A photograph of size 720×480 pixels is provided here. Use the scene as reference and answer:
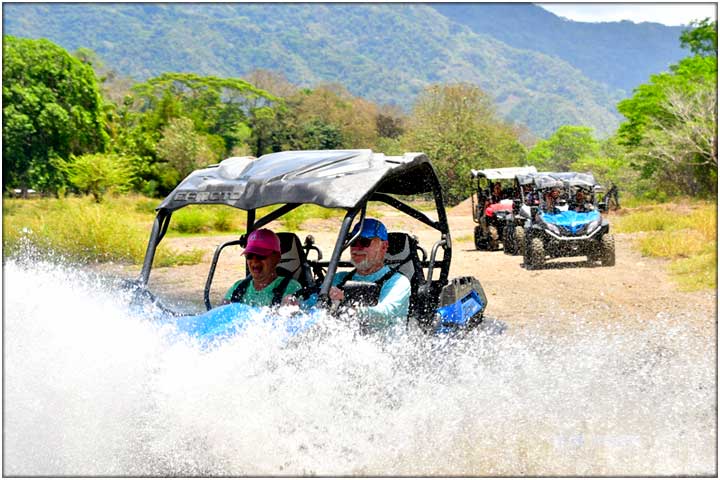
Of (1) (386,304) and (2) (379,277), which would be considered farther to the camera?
(2) (379,277)

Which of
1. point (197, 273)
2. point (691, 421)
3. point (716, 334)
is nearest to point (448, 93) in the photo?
point (197, 273)

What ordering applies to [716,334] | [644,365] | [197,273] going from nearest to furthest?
[644,365]
[716,334]
[197,273]

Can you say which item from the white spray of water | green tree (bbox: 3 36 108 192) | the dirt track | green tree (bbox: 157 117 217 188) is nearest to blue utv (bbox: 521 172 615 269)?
the dirt track

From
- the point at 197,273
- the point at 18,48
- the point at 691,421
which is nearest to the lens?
the point at 691,421

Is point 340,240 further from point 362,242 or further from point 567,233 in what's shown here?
point 567,233

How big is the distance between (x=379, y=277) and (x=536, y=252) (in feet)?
32.9

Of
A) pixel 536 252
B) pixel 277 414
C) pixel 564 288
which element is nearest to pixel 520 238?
pixel 536 252

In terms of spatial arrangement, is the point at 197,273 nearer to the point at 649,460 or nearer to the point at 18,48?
the point at 649,460

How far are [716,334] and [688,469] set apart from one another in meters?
4.39

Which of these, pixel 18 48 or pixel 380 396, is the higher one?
pixel 18 48

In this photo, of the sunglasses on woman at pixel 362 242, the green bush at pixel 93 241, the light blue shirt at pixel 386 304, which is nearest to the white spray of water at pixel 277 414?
the light blue shirt at pixel 386 304

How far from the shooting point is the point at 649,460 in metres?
5.16

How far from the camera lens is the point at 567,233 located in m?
15.6

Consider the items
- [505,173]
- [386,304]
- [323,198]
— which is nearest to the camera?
[323,198]
